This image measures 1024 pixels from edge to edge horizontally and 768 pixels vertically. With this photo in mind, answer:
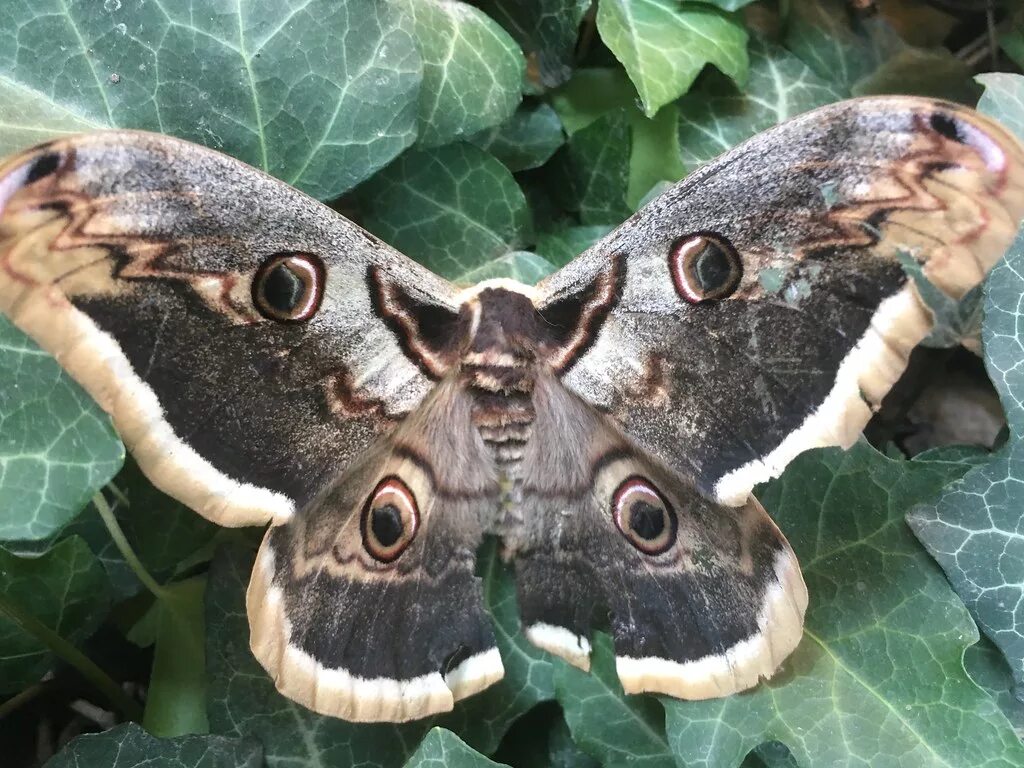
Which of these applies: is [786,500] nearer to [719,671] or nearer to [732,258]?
[719,671]

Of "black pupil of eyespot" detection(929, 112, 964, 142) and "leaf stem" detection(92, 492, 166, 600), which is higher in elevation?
"black pupil of eyespot" detection(929, 112, 964, 142)

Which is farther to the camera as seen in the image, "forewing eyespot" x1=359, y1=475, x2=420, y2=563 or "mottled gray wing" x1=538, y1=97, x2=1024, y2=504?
"forewing eyespot" x1=359, y1=475, x2=420, y2=563

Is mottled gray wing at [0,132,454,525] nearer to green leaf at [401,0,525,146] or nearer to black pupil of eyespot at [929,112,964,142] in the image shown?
green leaf at [401,0,525,146]

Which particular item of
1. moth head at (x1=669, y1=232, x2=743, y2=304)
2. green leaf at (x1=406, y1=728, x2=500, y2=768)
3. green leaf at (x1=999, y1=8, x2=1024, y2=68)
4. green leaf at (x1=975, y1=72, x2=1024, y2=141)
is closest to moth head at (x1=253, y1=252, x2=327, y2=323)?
moth head at (x1=669, y1=232, x2=743, y2=304)

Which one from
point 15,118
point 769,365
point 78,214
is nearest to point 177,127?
point 15,118

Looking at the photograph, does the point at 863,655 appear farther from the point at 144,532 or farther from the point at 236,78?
the point at 236,78

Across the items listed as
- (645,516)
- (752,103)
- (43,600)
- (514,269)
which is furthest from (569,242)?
(43,600)
